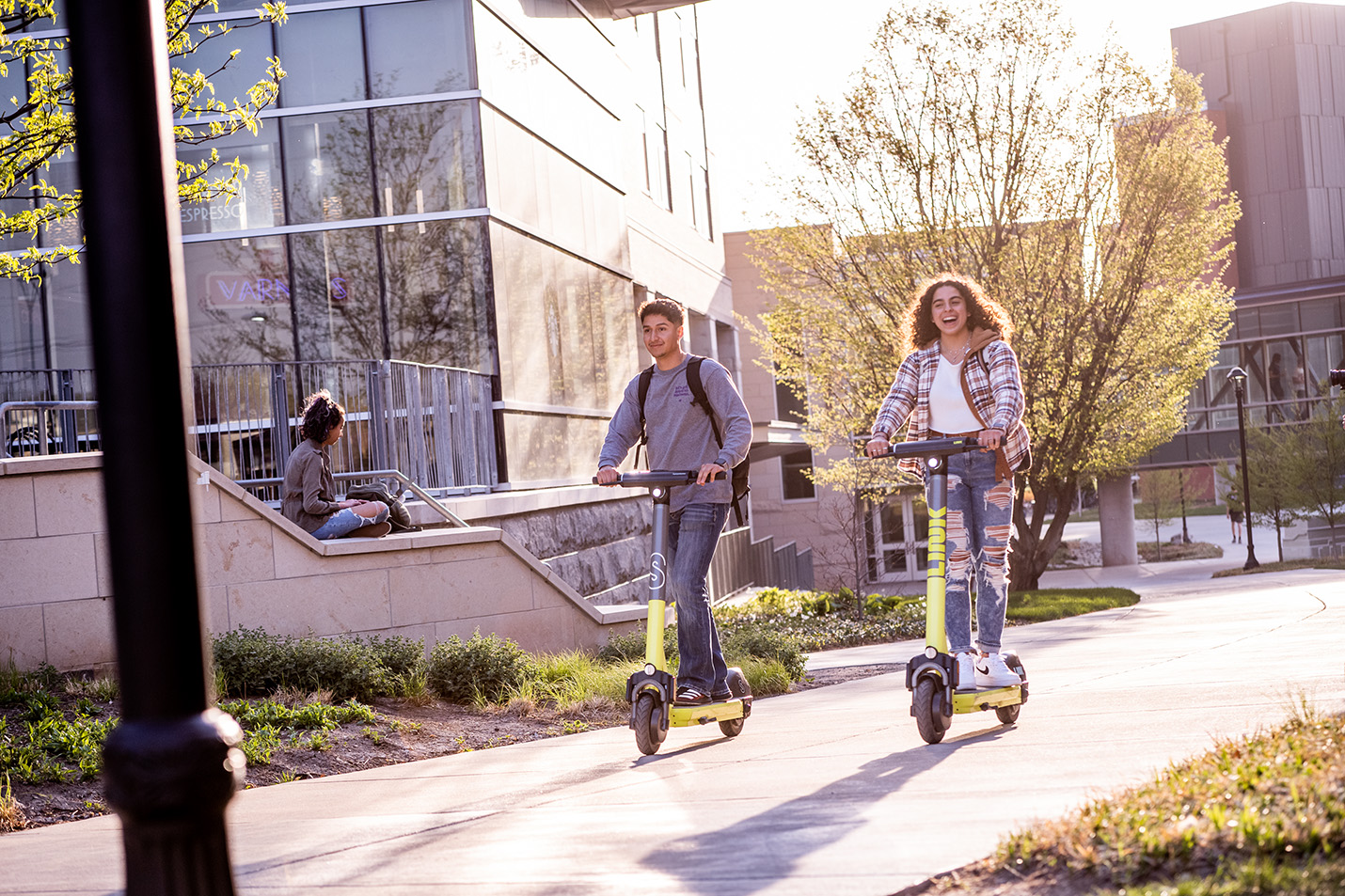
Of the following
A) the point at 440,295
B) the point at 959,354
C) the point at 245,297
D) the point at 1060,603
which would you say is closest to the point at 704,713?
the point at 959,354

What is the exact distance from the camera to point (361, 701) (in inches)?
318

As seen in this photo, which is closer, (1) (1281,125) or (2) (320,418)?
(2) (320,418)

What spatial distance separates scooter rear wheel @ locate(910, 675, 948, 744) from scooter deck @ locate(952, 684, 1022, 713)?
119mm

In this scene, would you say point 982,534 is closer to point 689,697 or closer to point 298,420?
point 689,697

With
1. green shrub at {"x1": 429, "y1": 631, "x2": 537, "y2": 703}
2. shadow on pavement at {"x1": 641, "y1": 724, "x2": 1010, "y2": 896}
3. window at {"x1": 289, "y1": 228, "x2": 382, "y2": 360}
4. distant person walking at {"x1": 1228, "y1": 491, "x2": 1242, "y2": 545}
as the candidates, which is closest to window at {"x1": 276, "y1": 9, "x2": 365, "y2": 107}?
window at {"x1": 289, "y1": 228, "x2": 382, "y2": 360}

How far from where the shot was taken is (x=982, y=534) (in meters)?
5.74

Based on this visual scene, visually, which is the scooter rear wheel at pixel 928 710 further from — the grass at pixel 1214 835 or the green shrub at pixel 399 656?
the green shrub at pixel 399 656

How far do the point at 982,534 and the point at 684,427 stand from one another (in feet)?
4.64

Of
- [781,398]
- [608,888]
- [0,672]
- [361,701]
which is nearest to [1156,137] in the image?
[361,701]

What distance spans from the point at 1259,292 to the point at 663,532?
47.6 metres

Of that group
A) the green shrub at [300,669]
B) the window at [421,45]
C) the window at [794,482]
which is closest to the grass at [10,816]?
the green shrub at [300,669]

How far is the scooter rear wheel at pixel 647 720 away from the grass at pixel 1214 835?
2581 mm

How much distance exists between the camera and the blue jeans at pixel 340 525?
10.2 meters

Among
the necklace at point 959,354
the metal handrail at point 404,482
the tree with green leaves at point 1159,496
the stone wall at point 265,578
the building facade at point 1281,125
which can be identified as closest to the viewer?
the necklace at point 959,354
